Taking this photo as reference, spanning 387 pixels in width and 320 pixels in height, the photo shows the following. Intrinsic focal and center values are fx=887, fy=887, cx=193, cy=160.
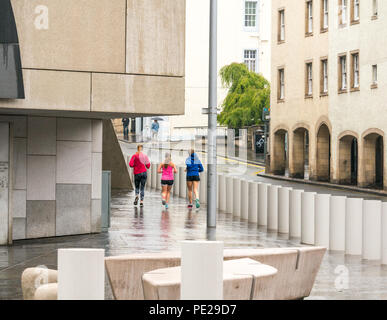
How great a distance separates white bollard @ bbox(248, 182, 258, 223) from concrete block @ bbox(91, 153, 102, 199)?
553 centimetres

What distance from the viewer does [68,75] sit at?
15062 mm

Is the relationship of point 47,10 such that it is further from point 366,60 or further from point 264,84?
point 264,84

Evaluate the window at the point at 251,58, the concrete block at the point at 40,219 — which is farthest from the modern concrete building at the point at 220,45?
the concrete block at the point at 40,219

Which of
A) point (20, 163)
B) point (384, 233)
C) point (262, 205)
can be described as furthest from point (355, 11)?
point (384, 233)

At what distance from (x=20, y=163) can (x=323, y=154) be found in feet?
106

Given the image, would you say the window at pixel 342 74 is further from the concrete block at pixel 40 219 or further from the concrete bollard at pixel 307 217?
the concrete block at pixel 40 219

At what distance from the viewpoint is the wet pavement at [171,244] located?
36.6 feet

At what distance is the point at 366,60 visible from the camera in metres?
42.2

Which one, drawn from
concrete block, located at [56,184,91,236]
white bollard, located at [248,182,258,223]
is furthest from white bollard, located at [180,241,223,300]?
white bollard, located at [248,182,258,223]

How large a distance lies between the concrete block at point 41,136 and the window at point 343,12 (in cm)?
2960

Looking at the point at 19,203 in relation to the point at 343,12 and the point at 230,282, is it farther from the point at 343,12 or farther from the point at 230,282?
the point at 343,12

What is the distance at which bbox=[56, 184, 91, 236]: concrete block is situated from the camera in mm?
17641

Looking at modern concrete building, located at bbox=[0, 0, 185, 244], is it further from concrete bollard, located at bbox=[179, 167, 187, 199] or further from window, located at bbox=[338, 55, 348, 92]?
window, located at bbox=[338, 55, 348, 92]

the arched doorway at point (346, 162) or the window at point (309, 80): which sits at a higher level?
the window at point (309, 80)
